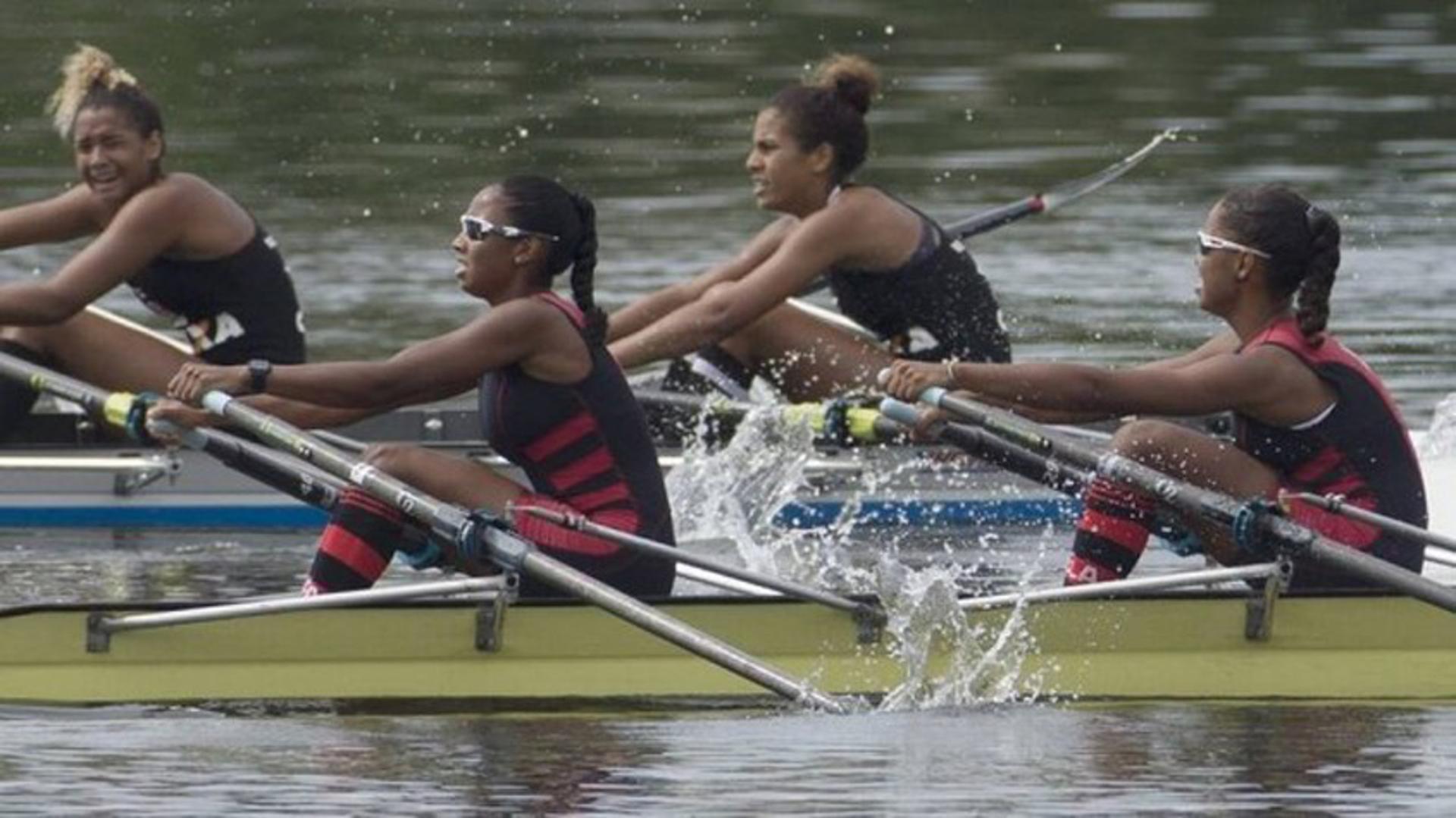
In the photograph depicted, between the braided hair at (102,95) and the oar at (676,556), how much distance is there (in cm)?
337

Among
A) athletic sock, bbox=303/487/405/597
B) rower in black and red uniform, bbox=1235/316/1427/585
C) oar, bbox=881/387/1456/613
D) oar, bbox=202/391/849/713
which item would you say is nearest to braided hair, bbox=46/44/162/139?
oar, bbox=202/391/849/713

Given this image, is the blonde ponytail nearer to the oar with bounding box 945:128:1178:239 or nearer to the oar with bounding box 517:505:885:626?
the oar with bounding box 945:128:1178:239

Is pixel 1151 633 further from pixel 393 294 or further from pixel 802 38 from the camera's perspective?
pixel 802 38

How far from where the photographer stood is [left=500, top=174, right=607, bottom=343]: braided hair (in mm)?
10398

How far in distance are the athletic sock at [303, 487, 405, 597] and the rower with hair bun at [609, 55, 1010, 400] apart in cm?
353

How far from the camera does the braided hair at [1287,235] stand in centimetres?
1043

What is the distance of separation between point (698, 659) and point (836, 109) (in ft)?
13.1

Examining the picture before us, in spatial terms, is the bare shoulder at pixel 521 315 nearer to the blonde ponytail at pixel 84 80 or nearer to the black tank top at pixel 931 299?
the blonde ponytail at pixel 84 80

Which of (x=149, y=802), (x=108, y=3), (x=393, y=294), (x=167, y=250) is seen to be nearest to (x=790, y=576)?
(x=167, y=250)

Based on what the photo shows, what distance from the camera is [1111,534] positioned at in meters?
10.7

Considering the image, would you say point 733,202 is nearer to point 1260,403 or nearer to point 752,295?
point 752,295

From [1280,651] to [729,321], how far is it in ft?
13.2

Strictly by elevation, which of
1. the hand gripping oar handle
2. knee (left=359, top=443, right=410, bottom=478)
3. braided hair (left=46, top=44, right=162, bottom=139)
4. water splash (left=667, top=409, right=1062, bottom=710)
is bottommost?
water splash (left=667, top=409, right=1062, bottom=710)

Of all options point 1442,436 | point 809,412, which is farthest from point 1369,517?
point 1442,436
